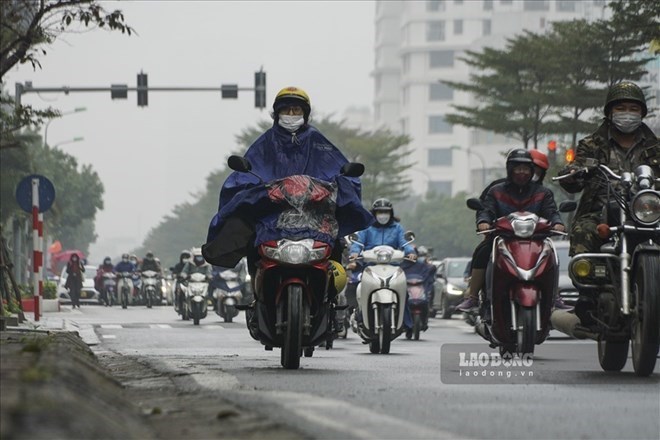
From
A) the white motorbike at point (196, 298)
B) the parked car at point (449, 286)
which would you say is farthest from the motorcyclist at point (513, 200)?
the parked car at point (449, 286)

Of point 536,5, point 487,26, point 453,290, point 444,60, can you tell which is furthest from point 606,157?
point 487,26

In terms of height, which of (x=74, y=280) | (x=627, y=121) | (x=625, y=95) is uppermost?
(x=625, y=95)

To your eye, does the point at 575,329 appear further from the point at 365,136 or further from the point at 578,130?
the point at 365,136

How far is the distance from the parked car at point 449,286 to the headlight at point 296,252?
82.3ft

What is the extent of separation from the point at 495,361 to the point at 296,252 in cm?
254

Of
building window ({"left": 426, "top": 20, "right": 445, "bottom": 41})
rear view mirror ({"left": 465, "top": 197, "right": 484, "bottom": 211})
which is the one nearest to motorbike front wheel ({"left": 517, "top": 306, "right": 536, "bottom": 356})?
rear view mirror ({"left": 465, "top": 197, "right": 484, "bottom": 211})

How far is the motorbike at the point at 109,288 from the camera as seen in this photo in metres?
54.3

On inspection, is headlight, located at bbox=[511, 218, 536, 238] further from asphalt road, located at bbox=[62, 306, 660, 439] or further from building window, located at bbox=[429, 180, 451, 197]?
building window, located at bbox=[429, 180, 451, 197]

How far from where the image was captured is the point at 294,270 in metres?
12.2

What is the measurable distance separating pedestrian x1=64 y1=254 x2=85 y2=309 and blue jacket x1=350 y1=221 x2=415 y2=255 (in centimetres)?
3066

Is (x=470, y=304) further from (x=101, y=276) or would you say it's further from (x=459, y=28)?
(x=459, y=28)

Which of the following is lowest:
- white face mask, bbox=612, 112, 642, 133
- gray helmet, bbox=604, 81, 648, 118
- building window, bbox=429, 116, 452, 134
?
white face mask, bbox=612, 112, 642, 133

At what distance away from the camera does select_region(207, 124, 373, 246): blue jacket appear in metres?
12.6

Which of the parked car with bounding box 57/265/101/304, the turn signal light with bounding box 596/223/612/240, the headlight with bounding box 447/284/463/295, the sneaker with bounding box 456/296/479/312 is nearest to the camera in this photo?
the turn signal light with bounding box 596/223/612/240
